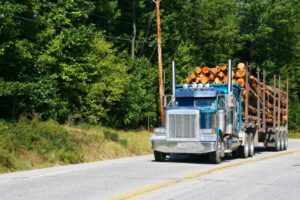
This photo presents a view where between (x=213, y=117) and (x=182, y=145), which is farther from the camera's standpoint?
(x=213, y=117)

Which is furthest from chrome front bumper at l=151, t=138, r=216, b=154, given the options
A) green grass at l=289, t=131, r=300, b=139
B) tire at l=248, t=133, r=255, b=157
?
green grass at l=289, t=131, r=300, b=139

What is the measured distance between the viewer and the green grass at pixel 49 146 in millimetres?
19297

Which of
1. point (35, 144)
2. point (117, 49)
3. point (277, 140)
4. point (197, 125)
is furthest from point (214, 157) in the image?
point (117, 49)

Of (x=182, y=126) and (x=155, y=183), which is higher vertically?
(x=182, y=126)

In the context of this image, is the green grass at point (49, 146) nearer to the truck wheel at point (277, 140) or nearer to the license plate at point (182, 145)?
the license plate at point (182, 145)

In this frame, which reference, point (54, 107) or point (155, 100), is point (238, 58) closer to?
point (155, 100)

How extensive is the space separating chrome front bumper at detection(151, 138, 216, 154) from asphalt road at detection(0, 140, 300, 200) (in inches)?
49.4

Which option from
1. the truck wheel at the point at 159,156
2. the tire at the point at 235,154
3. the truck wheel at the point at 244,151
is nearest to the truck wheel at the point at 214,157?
the truck wheel at the point at 159,156

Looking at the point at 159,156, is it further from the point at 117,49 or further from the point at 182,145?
the point at 117,49

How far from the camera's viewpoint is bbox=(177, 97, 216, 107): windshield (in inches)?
849

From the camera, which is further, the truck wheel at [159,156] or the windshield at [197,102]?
the windshield at [197,102]

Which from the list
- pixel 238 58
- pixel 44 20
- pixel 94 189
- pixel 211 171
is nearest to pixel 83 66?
pixel 44 20

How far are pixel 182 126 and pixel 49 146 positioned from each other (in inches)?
203

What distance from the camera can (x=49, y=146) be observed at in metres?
21.5
